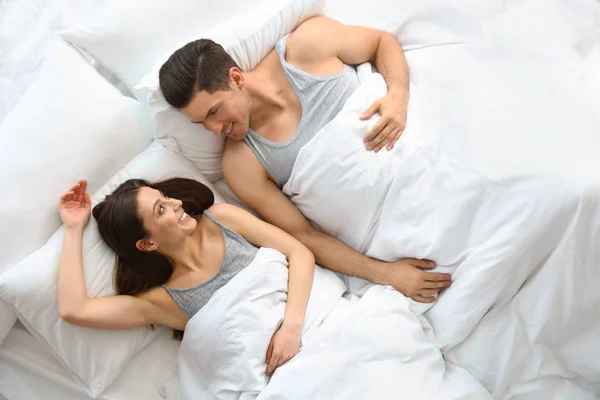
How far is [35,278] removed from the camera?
1273 millimetres

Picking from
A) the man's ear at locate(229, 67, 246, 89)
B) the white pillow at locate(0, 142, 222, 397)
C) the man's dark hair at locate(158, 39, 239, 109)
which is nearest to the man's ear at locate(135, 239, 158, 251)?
the white pillow at locate(0, 142, 222, 397)

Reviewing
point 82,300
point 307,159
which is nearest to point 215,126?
point 307,159

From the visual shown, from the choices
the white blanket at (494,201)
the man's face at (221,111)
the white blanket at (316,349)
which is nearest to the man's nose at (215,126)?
the man's face at (221,111)

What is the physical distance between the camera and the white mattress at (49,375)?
137 centimetres

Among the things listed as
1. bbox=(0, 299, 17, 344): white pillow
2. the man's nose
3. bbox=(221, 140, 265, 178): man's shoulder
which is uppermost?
the man's nose

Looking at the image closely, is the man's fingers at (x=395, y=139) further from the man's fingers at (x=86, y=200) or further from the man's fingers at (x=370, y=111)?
the man's fingers at (x=86, y=200)

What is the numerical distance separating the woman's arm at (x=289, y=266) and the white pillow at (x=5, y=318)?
1.81ft

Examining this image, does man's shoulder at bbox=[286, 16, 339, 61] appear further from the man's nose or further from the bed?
the man's nose

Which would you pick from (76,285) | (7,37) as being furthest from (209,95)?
(7,37)

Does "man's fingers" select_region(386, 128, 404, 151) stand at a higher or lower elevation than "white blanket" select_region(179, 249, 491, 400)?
higher

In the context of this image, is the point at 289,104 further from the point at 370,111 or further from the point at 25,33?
the point at 25,33

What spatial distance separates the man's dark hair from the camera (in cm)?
131

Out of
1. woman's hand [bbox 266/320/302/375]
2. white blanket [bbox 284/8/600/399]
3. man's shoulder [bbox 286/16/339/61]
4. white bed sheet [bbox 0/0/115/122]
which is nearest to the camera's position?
white blanket [bbox 284/8/600/399]

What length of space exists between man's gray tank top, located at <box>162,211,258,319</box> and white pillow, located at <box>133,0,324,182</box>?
11.7 inches
